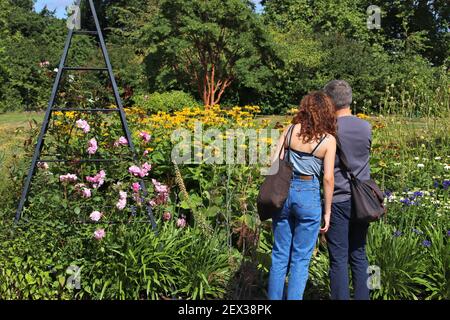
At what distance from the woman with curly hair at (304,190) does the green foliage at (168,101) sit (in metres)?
15.5

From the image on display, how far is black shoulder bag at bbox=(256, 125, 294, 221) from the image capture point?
314cm

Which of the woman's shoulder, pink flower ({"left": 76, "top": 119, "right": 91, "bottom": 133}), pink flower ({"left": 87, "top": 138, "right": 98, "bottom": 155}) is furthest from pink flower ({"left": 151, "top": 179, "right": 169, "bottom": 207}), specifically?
the woman's shoulder

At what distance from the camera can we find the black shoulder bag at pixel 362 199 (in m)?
3.23

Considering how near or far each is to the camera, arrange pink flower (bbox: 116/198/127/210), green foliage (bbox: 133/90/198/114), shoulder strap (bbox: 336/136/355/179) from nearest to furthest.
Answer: shoulder strap (bbox: 336/136/355/179), pink flower (bbox: 116/198/127/210), green foliage (bbox: 133/90/198/114)

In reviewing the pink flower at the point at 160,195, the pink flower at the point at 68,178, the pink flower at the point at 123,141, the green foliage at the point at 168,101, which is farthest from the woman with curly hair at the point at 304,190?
the green foliage at the point at 168,101

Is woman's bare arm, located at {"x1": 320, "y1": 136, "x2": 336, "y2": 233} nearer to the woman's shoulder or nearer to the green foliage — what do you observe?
the woman's shoulder

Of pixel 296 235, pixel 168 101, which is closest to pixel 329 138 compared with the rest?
pixel 296 235

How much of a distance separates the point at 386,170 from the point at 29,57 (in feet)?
70.9

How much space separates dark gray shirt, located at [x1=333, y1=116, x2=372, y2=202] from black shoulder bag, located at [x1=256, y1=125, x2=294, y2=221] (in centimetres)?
32

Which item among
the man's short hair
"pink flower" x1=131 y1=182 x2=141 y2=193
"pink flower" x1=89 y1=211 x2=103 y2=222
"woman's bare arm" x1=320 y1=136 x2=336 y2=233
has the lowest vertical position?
"pink flower" x1=89 y1=211 x2=103 y2=222

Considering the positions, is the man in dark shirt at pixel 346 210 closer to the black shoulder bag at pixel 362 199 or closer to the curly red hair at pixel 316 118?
the black shoulder bag at pixel 362 199

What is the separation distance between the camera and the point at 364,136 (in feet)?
10.9

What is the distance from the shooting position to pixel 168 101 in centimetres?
1917

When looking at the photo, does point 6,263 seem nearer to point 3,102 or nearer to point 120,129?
point 120,129
